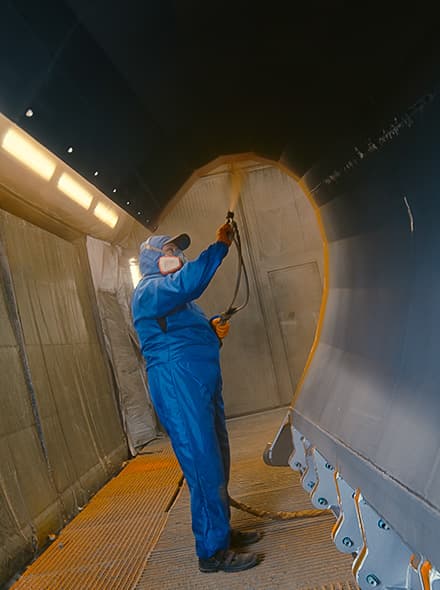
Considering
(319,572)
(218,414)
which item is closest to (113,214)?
(218,414)

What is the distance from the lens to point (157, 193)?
105 inches

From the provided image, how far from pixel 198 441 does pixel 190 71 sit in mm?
1538

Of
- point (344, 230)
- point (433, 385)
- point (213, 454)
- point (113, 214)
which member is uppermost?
point (113, 214)

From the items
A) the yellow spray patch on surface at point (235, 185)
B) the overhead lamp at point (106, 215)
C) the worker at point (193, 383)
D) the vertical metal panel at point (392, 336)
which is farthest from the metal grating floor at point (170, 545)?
the yellow spray patch on surface at point (235, 185)

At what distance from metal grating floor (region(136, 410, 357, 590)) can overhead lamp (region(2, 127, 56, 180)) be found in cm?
245

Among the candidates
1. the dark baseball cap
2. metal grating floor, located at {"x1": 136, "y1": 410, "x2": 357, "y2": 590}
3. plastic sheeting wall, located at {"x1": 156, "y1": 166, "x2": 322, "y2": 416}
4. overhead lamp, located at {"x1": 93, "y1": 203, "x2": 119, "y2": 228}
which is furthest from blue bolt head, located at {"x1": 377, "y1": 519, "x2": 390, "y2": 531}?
plastic sheeting wall, located at {"x1": 156, "y1": 166, "x2": 322, "y2": 416}

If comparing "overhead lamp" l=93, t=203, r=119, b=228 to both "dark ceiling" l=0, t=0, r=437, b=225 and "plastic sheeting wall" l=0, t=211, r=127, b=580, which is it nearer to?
"plastic sheeting wall" l=0, t=211, r=127, b=580

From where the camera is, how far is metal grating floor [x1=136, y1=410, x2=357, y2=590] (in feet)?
7.11

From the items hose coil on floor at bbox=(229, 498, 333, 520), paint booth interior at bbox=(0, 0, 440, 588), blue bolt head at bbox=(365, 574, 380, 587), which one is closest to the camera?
paint booth interior at bbox=(0, 0, 440, 588)

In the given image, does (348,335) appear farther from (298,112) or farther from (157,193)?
(157,193)

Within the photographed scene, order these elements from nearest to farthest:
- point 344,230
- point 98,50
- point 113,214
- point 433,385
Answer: point 433,385 < point 98,50 < point 344,230 < point 113,214

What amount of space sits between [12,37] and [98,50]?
281mm

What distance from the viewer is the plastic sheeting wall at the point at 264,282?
708cm

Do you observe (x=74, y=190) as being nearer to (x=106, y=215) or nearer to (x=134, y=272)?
(x=106, y=215)
